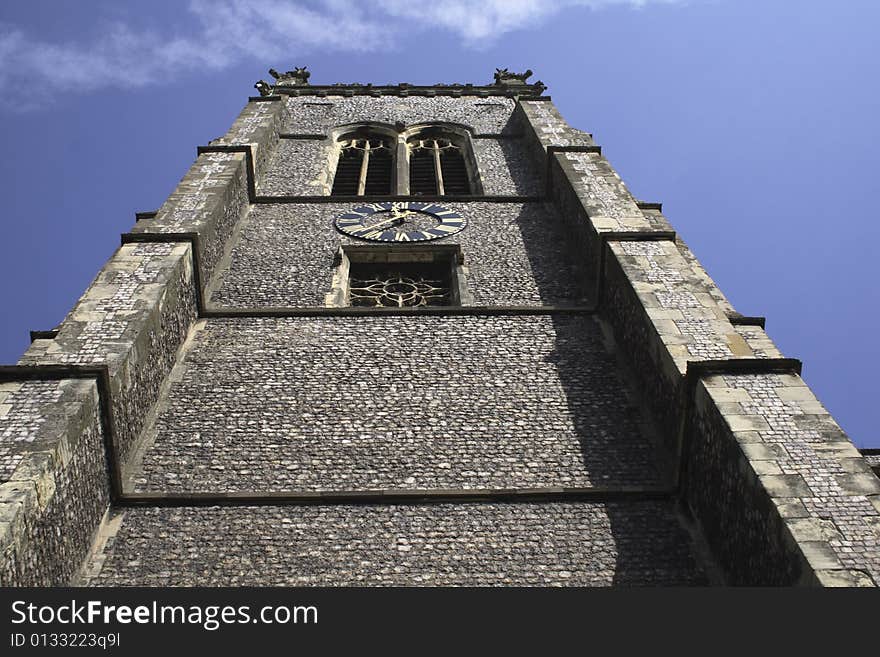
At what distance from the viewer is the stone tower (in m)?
7.02

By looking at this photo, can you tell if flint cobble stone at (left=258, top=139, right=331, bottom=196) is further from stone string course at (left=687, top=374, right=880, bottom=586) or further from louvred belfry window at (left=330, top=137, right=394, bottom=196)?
stone string course at (left=687, top=374, right=880, bottom=586)

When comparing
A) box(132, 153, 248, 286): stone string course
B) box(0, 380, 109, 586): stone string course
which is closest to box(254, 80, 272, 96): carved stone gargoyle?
box(132, 153, 248, 286): stone string course

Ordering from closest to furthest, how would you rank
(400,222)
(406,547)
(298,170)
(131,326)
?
(406,547)
(131,326)
(400,222)
(298,170)

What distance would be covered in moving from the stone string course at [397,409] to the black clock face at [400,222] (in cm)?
303

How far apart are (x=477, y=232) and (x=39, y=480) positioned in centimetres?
881

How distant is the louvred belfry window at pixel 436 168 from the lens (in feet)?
60.5

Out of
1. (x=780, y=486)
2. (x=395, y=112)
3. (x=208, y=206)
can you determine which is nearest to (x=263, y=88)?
(x=395, y=112)

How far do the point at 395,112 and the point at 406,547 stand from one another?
56.1 ft

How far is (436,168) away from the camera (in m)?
19.4

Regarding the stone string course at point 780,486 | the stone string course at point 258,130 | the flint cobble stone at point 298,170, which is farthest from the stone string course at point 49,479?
the flint cobble stone at point 298,170

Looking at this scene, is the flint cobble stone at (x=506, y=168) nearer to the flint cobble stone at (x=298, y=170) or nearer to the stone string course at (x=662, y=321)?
the flint cobble stone at (x=298, y=170)

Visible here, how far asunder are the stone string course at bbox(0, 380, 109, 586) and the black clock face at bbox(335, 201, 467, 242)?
272 inches

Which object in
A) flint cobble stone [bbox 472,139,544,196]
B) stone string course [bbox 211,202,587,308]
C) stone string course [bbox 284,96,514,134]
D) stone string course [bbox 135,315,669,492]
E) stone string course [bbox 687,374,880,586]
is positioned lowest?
stone string course [bbox 687,374,880,586]

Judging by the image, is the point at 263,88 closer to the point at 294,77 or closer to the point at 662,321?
the point at 294,77
